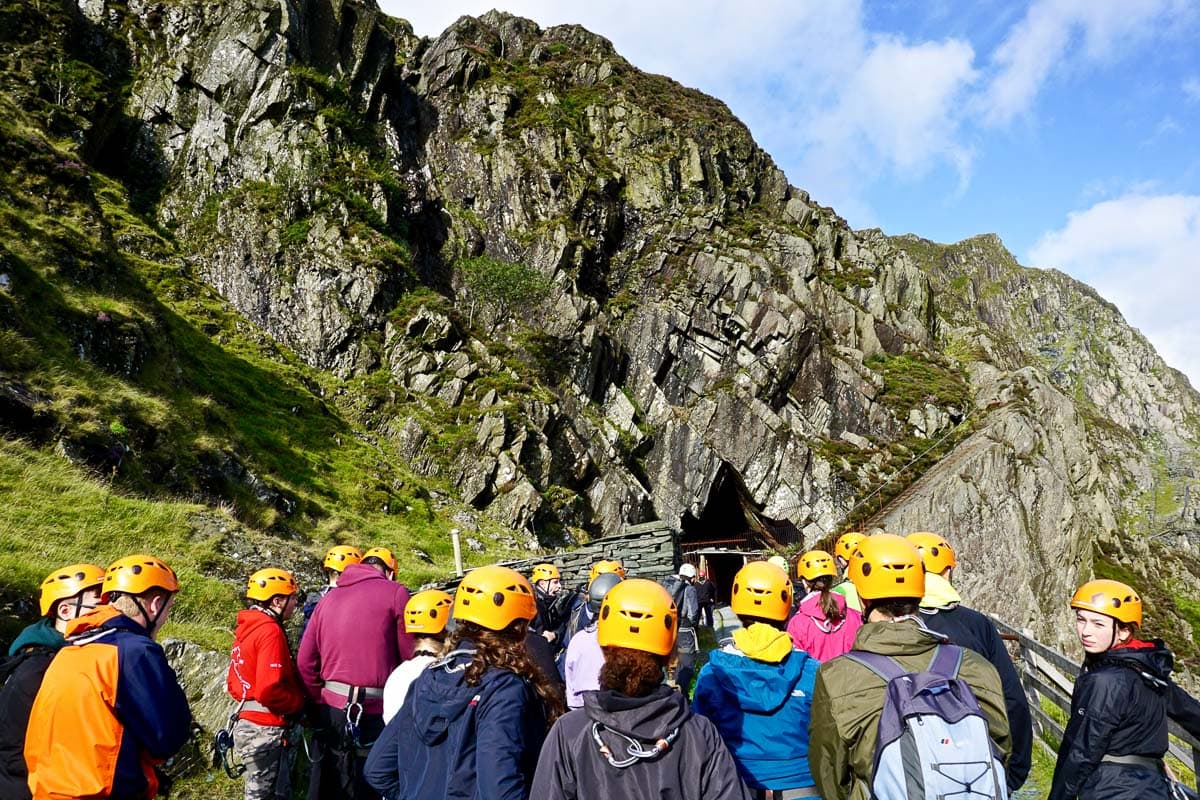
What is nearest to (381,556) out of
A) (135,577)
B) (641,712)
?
(135,577)

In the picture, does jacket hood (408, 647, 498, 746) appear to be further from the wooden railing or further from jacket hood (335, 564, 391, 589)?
the wooden railing

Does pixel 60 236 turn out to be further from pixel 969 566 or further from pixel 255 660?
pixel 969 566

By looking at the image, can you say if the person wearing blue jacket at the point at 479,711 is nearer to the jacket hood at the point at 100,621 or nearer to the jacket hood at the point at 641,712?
the jacket hood at the point at 641,712

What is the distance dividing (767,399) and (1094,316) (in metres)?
175

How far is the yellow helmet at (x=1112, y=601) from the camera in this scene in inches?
146

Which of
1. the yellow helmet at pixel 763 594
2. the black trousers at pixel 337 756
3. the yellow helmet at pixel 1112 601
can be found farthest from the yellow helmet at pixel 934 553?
the black trousers at pixel 337 756

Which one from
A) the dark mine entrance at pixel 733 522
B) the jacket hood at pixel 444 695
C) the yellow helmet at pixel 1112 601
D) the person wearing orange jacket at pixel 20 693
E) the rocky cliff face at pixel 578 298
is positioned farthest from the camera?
the dark mine entrance at pixel 733 522

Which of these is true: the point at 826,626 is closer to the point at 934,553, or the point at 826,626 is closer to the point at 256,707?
the point at 934,553

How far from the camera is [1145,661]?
3.50 metres

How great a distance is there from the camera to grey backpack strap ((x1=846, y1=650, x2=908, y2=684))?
8.52ft

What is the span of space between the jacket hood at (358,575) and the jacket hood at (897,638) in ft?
12.2

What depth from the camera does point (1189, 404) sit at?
163875mm

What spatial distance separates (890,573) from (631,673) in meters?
1.33

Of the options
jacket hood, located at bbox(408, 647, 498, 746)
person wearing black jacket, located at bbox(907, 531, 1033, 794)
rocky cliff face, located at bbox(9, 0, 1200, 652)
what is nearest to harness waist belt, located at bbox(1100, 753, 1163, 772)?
person wearing black jacket, located at bbox(907, 531, 1033, 794)
